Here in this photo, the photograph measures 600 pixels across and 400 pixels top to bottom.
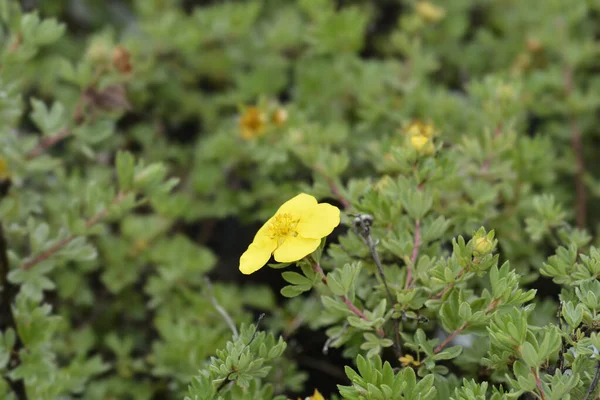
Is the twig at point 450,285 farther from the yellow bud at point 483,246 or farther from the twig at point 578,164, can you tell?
the twig at point 578,164

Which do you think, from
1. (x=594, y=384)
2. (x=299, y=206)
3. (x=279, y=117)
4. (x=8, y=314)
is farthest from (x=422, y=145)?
(x=8, y=314)

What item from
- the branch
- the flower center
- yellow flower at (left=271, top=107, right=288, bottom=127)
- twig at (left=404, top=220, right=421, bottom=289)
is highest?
the flower center

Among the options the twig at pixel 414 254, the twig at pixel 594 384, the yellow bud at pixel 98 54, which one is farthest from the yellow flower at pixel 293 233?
the yellow bud at pixel 98 54

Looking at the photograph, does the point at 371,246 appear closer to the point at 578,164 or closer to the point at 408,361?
the point at 408,361

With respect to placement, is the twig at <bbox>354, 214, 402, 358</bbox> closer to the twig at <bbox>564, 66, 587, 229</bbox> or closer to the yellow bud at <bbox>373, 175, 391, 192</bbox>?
the yellow bud at <bbox>373, 175, 391, 192</bbox>

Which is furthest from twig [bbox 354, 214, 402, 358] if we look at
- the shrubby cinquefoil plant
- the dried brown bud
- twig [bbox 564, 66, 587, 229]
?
the dried brown bud

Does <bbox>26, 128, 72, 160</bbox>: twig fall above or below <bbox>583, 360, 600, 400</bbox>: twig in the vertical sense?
→ above
